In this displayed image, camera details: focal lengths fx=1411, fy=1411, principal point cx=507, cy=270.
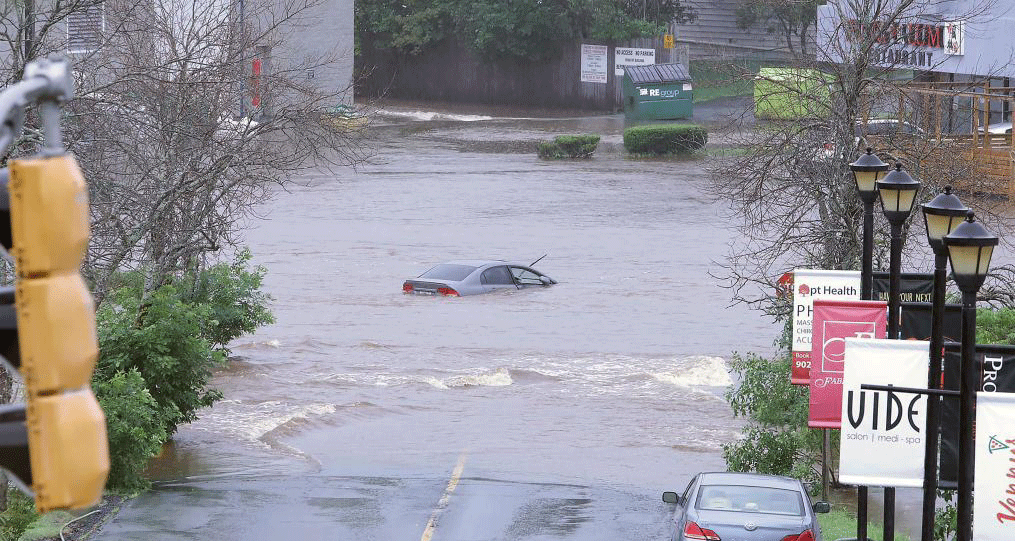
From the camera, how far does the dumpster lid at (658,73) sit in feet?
202

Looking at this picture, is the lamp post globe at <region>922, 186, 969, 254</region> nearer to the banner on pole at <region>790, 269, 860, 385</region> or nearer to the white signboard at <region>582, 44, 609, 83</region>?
the banner on pole at <region>790, 269, 860, 385</region>

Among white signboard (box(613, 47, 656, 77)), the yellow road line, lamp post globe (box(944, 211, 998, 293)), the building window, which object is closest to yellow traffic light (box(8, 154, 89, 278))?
lamp post globe (box(944, 211, 998, 293))

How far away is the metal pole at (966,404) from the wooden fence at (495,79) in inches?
2277

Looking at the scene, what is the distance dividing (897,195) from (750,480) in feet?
9.97

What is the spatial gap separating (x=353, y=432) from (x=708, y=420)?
512 centimetres

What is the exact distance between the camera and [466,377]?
74.9ft

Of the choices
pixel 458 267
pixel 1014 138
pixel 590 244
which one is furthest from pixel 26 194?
pixel 1014 138

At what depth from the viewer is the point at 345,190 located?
44656 mm

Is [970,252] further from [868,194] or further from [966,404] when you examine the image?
[868,194]

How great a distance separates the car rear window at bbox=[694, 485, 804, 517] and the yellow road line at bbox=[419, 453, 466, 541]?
2742 mm

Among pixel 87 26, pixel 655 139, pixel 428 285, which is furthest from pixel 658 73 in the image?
pixel 87 26

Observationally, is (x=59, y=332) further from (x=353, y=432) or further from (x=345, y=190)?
(x=345, y=190)

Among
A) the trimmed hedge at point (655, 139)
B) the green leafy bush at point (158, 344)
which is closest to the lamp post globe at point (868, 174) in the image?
the green leafy bush at point (158, 344)

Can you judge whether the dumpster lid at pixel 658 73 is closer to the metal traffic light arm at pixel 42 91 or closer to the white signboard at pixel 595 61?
the white signboard at pixel 595 61
